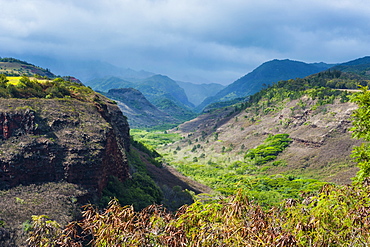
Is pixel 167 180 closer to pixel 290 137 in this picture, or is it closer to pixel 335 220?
pixel 335 220

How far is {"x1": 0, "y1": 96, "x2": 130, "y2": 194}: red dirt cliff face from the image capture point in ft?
56.7

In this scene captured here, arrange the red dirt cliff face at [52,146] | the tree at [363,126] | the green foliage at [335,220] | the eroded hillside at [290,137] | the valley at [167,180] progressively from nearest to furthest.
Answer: the green foliage at [335,220]
the valley at [167,180]
the tree at [363,126]
the red dirt cliff face at [52,146]
the eroded hillside at [290,137]

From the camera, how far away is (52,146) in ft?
61.7

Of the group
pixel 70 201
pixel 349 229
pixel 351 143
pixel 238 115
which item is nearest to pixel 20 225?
pixel 70 201

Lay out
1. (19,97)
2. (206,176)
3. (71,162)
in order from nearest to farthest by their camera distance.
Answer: (71,162) → (19,97) → (206,176)

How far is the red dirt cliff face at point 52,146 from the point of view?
17281 millimetres

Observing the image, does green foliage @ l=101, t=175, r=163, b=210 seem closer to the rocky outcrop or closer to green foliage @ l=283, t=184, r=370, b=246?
green foliage @ l=283, t=184, r=370, b=246

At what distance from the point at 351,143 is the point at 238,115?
4243 centimetres

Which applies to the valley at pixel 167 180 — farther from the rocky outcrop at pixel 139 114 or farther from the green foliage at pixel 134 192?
the rocky outcrop at pixel 139 114

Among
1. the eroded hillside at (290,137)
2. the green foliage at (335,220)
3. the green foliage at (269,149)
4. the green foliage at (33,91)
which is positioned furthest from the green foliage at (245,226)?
the green foliage at (269,149)

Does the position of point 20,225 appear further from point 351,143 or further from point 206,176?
point 351,143

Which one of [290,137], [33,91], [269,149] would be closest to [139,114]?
[269,149]

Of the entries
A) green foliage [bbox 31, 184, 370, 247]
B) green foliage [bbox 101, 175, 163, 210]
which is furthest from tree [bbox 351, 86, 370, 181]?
green foliage [bbox 101, 175, 163, 210]

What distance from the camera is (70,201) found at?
54.0ft
